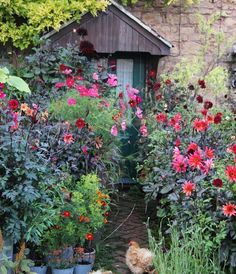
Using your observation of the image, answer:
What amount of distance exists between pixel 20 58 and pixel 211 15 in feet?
9.77

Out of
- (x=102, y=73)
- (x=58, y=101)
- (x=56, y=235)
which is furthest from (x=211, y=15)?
(x=56, y=235)

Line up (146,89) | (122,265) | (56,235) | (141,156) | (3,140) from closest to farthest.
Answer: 1. (3,140)
2. (56,235)
3. (122,265)
4. (141,156)
5. (146,89)

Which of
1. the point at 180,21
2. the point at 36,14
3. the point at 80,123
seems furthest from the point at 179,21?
the point at 80,123

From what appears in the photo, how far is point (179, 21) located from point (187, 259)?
5.32m

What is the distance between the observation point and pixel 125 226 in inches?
249

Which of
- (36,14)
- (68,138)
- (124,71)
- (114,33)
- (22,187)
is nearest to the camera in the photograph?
(22,187)

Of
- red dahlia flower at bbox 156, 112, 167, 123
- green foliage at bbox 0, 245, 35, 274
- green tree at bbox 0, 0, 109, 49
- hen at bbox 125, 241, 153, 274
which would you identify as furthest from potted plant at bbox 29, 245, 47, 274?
green tree at bbox 0, 0, 109, 49

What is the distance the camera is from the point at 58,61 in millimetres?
7383

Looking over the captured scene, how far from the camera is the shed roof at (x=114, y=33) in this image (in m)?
7.82

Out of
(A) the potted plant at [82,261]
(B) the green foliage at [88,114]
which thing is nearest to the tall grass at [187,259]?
(A) the potted plant at [82,261]

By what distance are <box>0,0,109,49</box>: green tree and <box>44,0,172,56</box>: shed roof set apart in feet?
0.45

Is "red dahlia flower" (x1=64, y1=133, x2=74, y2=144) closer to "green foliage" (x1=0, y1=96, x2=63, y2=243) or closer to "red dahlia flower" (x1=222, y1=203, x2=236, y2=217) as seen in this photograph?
"green foliage" (x1=0, y1=96, x2=63, y2=243)

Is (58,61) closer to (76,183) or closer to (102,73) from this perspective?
(102,73)

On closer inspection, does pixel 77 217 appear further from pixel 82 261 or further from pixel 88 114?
pixel 88 114
